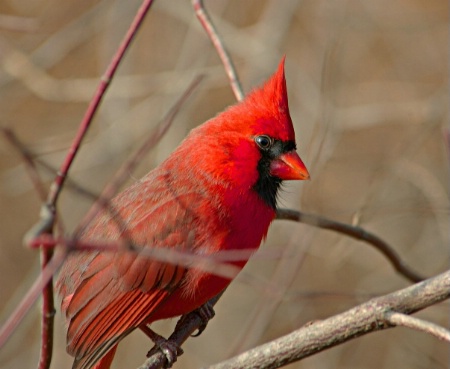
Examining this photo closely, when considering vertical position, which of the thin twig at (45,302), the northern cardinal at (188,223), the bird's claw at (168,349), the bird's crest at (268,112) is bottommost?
the thin twig at (45,302)

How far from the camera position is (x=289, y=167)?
315 centimetres

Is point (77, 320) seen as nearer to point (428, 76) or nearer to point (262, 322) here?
point (262, 322)

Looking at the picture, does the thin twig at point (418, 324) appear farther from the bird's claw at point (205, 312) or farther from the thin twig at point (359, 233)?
the bird's claw at point (205, 312)

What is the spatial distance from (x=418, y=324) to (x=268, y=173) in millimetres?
1198

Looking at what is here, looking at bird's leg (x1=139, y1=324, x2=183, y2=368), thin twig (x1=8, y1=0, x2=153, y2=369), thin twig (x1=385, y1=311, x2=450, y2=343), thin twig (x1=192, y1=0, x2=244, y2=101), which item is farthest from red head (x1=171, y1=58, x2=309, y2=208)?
thin twig (x1=8, y1=0, x2=153, y2=369)

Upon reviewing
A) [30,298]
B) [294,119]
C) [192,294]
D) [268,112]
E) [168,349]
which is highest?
[294,119]

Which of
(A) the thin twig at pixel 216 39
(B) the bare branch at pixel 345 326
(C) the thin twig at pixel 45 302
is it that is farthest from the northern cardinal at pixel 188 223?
(C) the thin twig at pixel 45 302

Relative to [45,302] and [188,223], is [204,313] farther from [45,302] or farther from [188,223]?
[45,302]

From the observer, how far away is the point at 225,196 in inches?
120

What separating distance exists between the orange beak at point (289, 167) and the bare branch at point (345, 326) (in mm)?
848

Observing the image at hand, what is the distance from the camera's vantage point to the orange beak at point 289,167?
312cm

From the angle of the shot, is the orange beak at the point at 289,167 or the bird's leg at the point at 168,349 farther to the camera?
the orange beak at the point at 289,167

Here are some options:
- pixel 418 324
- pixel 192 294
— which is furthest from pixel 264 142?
pixel 418 324

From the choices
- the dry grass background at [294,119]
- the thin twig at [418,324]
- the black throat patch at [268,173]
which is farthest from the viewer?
the dry grass background at [294,119]
